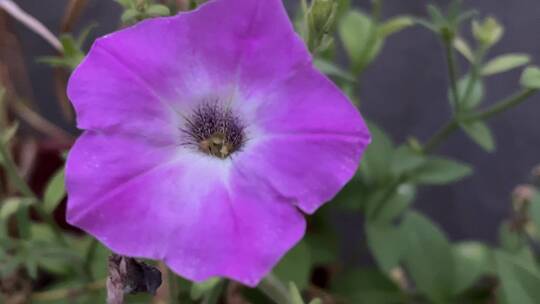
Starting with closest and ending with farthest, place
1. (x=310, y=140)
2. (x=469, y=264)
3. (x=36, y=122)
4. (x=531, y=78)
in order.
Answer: (x=310, y=140) → (x=531, y=78) → (x=469, y=264) → (x=36, y=122)

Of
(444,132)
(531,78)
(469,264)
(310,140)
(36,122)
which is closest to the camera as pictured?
(310,140)

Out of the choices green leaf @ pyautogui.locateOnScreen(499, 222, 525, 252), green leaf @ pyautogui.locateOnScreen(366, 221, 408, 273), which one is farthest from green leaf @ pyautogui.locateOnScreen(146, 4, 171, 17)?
green leaf @ pyautogui.locateOnScreen(499, 222, 525, 252)

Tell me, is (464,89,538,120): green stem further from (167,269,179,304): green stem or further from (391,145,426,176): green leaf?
(167,269,179,304): green stem

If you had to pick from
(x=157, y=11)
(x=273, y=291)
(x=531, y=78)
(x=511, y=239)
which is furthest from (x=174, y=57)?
(x=511, y=239)

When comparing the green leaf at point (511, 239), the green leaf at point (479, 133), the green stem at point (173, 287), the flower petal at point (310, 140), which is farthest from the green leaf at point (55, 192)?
the green leaf at point (511, 239)

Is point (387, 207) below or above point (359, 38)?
below

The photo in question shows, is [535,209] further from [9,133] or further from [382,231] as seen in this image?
[9,133]

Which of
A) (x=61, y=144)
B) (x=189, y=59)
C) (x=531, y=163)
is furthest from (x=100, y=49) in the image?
(x=531, y=163)
